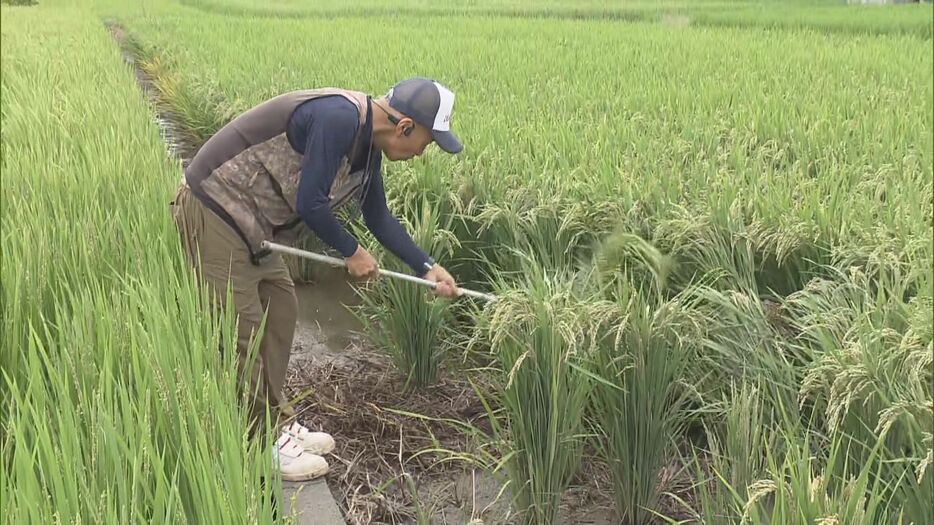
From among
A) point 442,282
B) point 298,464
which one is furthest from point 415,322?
point 298,464

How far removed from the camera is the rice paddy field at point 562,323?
1316mm

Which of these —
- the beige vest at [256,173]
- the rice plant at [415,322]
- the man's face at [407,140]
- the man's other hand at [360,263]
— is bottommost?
the rice plant at [415,322]

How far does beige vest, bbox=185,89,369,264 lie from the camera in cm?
217

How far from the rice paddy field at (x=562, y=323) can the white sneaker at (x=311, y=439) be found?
0.09 meters

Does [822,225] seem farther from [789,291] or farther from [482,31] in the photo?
[482,31]

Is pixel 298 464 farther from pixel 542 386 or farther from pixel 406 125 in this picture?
pixel 406 125

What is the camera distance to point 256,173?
85.7 inches

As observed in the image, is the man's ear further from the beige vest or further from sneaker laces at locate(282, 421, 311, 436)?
sneaker laces at locate(282, 421, 311, 436)

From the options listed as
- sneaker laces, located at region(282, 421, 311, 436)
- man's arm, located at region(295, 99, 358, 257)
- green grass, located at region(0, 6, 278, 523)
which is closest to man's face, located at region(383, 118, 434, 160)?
man's arm, located at region(295, 99, 358, 257)

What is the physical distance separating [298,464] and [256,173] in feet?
2.80

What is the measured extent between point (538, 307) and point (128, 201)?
162 centimetres

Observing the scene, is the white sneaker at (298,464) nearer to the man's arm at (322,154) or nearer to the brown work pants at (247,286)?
the brown work pants at (247,286)

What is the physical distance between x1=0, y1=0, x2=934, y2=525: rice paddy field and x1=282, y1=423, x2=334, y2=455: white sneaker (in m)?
0.09

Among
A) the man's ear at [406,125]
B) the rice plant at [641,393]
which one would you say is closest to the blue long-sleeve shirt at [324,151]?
the man's ear at [406,125]
